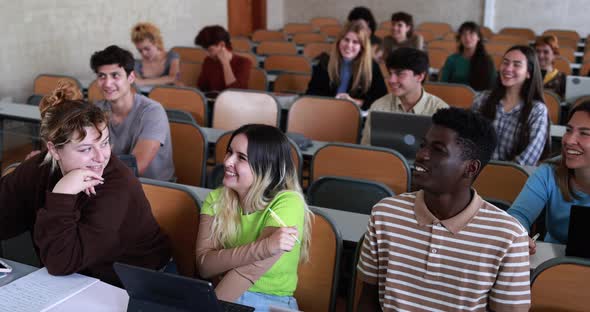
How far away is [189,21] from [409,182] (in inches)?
231

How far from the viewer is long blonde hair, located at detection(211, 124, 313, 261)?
1920 millimetres

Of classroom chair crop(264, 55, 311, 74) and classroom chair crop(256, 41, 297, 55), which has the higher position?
classroom chair crop(256, 41, 297, 55)

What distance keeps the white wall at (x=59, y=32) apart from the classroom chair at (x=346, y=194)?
386 centimetres

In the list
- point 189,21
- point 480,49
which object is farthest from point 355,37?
point 189,21

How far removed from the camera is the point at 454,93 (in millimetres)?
4574

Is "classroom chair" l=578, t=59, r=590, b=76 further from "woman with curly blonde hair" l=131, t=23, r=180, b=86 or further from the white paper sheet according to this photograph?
the white paper sheet

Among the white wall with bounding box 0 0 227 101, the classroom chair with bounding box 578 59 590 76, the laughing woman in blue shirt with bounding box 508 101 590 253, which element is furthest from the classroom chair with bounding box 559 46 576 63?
the laughing woman in blue shirt with bounding box 508 101 590 253

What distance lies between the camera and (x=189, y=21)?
26.4 feet

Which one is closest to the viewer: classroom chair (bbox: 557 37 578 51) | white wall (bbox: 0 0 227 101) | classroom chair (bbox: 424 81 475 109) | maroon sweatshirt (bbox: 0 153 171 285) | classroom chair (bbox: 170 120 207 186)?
maroon sweatshirt (bbox: 0 153 171 285)

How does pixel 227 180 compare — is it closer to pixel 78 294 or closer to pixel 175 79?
pixel 78 294

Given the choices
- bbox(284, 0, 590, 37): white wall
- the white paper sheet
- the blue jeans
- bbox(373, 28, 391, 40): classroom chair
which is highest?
bbox(284, 0, 590, 37): white wall

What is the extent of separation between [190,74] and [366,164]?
11.0 feet

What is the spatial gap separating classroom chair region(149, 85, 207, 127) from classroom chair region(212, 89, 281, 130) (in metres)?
0.13

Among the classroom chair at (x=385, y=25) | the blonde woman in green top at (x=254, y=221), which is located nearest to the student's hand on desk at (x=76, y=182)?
the blonde woman in green top at (x=254, y=221)
